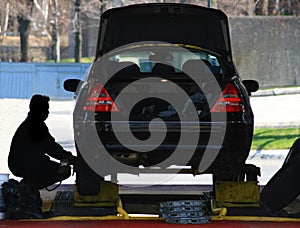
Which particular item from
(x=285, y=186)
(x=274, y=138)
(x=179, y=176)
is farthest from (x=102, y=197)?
(x=274, y=138)

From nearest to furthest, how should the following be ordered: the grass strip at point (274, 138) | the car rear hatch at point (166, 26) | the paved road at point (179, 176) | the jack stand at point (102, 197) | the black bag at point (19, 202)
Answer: the black bag at point (19, 202)
the jack stand at point (102, 197)
the car rear hatch at point (166, 26)
the paved road at point (179, 176)
the grass strip at point (274, 138)

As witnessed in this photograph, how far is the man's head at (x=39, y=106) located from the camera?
7475 mm

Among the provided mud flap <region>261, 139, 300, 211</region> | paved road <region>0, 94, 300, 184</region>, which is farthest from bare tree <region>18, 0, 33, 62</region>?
mud flap <region>261, 139, 300, 211</region>

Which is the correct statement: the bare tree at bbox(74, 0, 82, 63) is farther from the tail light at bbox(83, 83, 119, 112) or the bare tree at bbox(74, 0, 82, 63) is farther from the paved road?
the tail light at bbox(83, 83, 119, 112)

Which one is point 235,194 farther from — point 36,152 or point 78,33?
point 78,33

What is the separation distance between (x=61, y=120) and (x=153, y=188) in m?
15.0

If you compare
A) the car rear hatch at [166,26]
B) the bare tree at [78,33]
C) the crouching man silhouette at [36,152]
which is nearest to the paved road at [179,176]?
the crouching man silhouette at [36,152]

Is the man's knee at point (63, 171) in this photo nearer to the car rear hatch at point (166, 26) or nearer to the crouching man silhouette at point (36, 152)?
the crouching man silhouette at point (36, 152)

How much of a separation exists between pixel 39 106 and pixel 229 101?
1.93m

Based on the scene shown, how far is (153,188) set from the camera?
31.2 feet

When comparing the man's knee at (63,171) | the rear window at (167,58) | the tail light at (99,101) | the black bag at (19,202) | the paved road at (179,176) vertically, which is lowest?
the paved road at (179,176)

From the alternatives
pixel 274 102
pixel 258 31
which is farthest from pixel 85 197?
pixel 258 31

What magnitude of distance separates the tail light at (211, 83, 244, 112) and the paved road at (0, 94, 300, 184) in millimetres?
6699

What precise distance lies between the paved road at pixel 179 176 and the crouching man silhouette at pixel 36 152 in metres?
5.13
